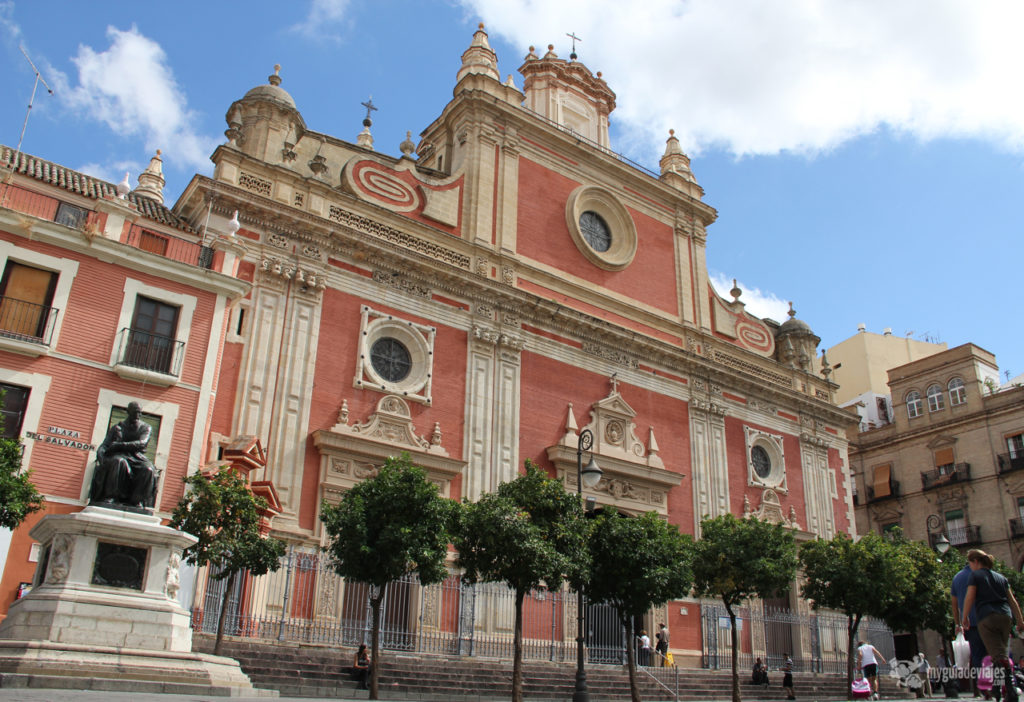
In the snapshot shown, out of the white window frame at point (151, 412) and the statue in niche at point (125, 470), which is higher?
the white window frame at point (151, 412)

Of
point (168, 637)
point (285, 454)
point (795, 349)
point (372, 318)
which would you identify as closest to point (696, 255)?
point (795, 349)

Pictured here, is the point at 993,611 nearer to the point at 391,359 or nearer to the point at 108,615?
the point at 108,615

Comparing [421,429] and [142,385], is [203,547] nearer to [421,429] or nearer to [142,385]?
[142,385]

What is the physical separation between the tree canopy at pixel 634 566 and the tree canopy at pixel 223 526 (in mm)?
5748

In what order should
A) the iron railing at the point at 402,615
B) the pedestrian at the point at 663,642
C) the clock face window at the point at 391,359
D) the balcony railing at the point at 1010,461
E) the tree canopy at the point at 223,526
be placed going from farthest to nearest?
the balcony railing at the point at 1010,461 → the pedestrian at the point at 663,642 → the clock face window at the point at 391,359 → the iron railing at the point at 402,615 → the tree canopy at the point at 223,526

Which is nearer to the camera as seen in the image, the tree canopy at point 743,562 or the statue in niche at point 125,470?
the statue in niche at point 125,470

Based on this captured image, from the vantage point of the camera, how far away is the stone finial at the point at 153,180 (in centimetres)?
3041

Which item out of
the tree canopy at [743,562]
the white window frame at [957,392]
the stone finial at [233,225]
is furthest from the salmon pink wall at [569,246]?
the white window frame at [957,392]

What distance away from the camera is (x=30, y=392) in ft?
48.2

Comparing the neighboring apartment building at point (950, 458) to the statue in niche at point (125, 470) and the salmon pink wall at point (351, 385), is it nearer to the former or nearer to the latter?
the salmon pink wall at point (351, 385)

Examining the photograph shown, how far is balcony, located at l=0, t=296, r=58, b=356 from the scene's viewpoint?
48.3 ft

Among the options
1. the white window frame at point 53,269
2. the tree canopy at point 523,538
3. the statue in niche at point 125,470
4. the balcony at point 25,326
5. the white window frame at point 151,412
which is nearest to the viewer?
the statue in niche at point 125,470

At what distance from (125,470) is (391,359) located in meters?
10.8

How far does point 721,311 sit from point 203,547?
65.4ft
